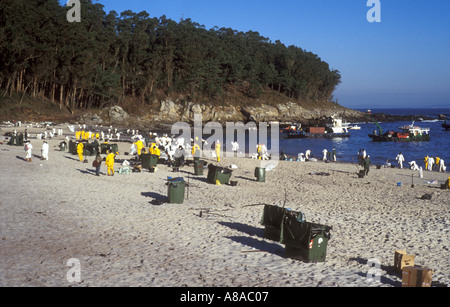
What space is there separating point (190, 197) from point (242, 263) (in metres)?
7.60

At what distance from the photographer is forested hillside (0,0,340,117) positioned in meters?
51.0

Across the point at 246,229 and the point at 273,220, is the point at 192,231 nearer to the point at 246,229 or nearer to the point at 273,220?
the point at 246,229

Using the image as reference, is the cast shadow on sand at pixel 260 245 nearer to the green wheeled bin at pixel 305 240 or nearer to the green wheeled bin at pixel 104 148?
the green wheeled bin at pixel 305 240

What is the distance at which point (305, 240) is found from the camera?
9.52m

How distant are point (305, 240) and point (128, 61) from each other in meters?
69.9

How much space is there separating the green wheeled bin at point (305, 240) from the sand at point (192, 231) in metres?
0.22

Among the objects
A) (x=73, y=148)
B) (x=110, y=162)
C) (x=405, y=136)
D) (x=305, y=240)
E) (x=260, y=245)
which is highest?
(x=405, y=136)

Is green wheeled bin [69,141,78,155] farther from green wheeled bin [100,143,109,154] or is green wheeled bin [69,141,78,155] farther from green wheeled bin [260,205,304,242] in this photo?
green wheeled bin [260,205,304,242]

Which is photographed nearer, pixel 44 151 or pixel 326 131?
pixel 44 151

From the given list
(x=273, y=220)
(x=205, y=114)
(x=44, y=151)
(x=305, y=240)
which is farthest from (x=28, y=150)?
(x=205, y=114)

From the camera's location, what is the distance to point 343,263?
9.62 metres

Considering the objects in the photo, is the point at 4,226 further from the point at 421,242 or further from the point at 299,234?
the point at 421,242

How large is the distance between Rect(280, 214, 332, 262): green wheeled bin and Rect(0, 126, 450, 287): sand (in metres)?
0.22

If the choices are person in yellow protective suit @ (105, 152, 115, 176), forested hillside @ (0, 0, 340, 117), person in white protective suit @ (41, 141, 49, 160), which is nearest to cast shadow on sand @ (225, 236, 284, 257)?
person in yellow protective suit @ (105, 152, 115, 176)
